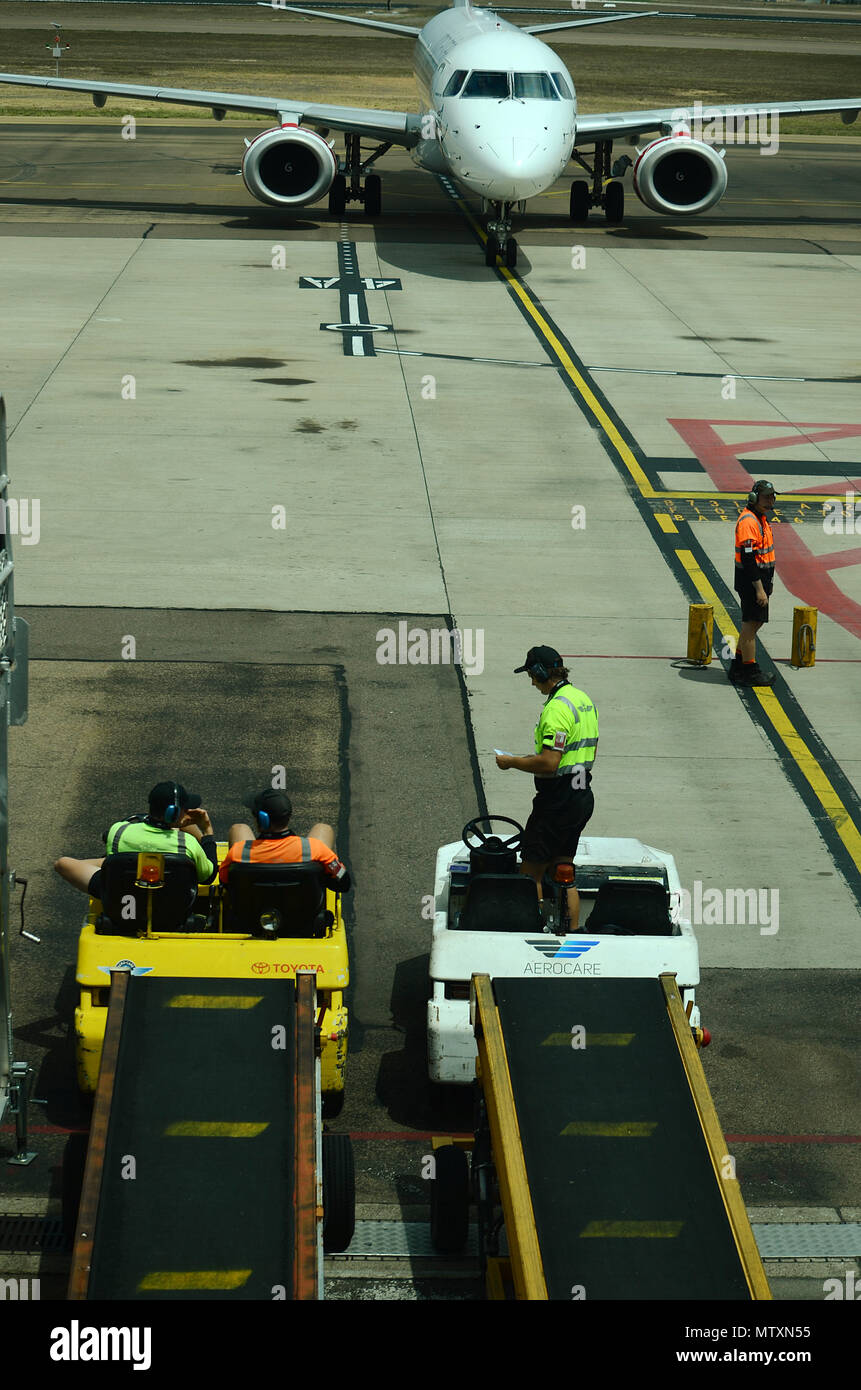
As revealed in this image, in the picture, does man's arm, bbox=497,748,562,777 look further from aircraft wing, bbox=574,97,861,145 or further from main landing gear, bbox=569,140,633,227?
main landing gear, bbox=569,140,633,227

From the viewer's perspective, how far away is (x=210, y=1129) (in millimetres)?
7930

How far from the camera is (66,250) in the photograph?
36.8 meters

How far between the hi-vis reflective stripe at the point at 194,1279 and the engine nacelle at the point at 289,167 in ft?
114

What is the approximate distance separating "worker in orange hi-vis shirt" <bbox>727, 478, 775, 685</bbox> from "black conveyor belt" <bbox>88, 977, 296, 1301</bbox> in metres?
8.55

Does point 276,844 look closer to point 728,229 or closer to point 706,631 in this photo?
point 706,631

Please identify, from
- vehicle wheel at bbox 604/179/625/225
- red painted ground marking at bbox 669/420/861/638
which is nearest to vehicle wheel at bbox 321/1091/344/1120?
red painted ground marking at bbox 669/420/861/638

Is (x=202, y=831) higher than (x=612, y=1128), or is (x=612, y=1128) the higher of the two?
(x=202, y=831)

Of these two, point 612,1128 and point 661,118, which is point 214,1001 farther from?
point 661,118

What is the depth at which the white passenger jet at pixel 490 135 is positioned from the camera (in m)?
33.5

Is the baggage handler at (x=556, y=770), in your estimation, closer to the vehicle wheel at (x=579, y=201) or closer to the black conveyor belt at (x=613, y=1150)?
the black conveyor belt at (x=613, y=1150)

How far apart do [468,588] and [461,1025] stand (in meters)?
9.43

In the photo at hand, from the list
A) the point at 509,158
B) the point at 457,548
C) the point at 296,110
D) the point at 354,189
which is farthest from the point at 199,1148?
the point at 354,189

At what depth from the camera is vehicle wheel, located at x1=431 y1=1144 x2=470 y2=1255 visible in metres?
8.48

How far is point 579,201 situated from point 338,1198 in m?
37.9
